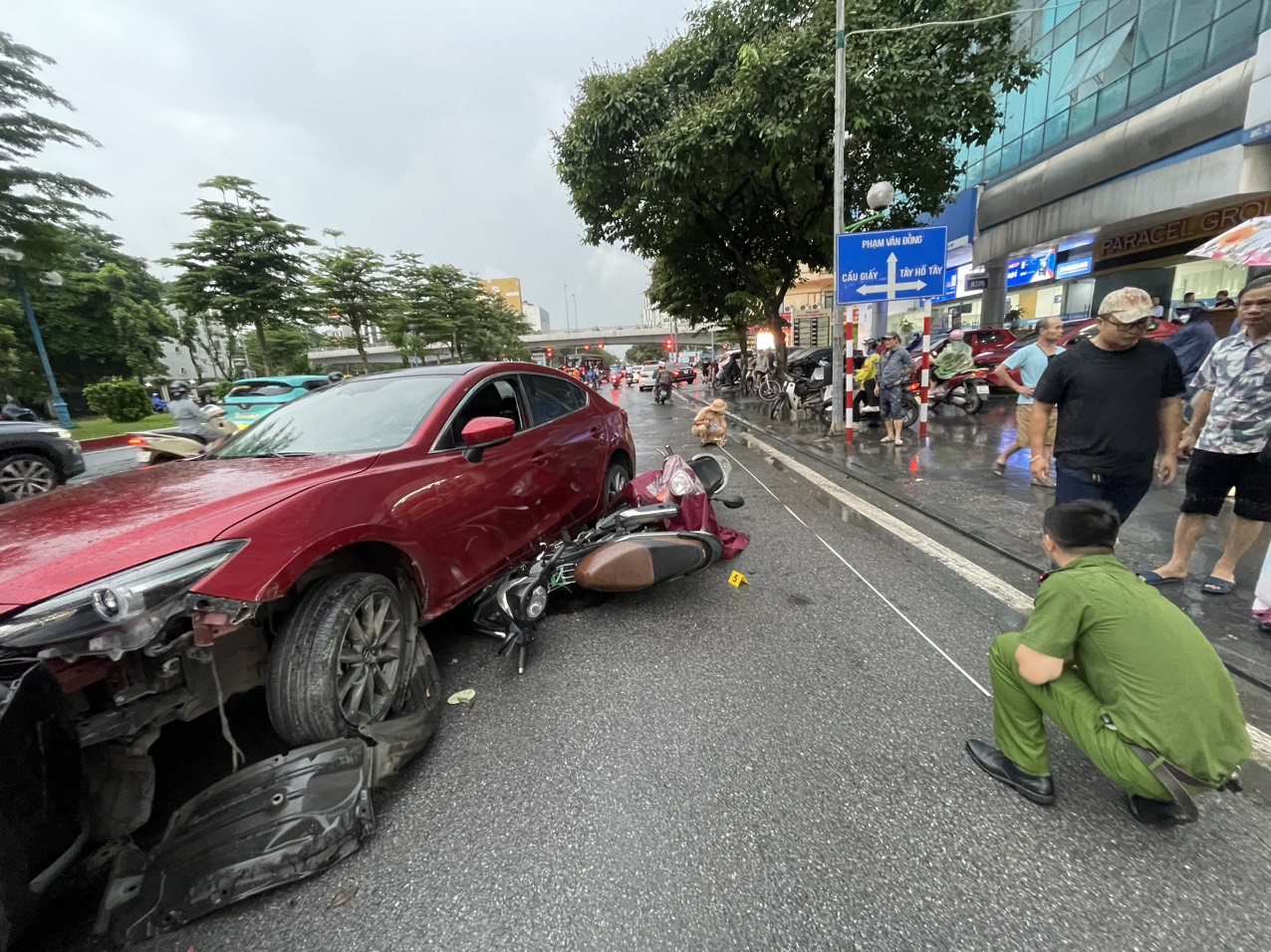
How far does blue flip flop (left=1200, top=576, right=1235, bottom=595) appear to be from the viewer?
3.08m

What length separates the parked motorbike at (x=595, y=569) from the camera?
267 centimetres

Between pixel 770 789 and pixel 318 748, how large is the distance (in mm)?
1514

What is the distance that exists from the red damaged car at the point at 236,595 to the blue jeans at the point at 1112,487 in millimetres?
3057

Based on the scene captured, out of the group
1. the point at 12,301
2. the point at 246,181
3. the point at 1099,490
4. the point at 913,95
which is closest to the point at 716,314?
the point at 913,95

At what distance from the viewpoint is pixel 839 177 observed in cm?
866

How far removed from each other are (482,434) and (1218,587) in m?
4.16

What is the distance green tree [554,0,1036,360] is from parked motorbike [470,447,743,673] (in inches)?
363

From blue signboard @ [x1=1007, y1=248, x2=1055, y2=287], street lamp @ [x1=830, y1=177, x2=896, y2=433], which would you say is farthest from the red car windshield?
blue signboard @ [x1=1007, y1=248, x2=1055, y2=287]

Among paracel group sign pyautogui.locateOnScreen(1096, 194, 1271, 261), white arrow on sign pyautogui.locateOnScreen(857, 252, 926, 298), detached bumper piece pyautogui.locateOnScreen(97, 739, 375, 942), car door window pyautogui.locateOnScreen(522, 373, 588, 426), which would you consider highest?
paracel group sign pyautogui.locateOnScreen(1096, 194, 1271, 261)

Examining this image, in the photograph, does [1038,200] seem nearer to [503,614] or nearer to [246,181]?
[503,614]

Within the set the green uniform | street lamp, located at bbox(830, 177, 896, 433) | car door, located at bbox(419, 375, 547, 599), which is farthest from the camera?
street lamp, located at bbox(830, 177, 896, 433)

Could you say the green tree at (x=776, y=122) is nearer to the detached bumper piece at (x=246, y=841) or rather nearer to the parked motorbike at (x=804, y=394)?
the parked motorbike at (x=804, y=394)

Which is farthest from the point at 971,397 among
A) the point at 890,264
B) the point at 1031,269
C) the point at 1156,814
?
the point at 1031,269

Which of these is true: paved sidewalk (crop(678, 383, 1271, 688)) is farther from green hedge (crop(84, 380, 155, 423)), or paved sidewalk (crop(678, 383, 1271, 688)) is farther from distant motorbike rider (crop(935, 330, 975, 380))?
green hedge (crop(84, 380, 155, 423))
